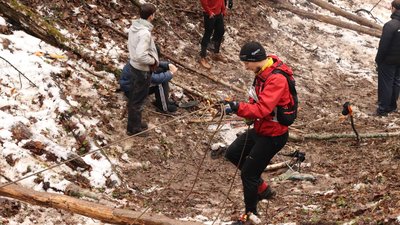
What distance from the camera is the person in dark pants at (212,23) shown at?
9883 mm

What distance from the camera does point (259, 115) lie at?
480 centimetres

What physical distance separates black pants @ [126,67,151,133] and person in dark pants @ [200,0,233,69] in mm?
3218

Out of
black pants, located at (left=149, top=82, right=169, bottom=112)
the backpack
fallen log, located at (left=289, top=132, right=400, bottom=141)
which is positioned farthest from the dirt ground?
the backpack

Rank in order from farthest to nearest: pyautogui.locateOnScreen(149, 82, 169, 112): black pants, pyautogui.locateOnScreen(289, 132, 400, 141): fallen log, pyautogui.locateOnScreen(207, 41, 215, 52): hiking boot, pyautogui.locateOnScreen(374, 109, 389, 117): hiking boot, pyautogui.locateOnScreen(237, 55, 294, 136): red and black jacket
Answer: pyautogui.locateOnScreen(207, 41, 215, 52): hiking boot < pyautogui.locateOnScreen(374, 109, 389, 117): hiking boot < pyautogui.locateOnScreen(289, 132, 400, 141): fallen log < pyautogui.locateOnScreen(149, 82, 169, 112): black pants < pyautogui.locateOnScreen(237, 55, 294, 136): red and black jacket

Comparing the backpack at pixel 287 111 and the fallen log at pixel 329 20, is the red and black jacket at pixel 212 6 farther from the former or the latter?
the backpack at pixel 287 111

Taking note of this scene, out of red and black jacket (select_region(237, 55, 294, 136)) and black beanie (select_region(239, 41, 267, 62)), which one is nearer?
red and black jacket (select_region(237, 55, 294, 136))

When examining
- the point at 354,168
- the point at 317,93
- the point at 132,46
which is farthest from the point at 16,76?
the point at 317,93

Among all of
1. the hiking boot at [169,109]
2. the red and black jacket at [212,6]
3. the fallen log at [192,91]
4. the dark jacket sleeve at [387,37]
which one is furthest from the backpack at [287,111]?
the red and black jacket at [212,6]

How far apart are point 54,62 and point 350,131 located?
18.0 ft

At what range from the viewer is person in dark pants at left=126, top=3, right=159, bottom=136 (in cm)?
686

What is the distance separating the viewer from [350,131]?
859 cm

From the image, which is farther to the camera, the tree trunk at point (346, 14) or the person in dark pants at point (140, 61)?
the tree trunk at point (346, 14)

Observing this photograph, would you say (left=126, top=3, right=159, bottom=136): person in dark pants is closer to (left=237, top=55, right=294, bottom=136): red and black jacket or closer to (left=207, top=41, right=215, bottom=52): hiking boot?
(left=237, top=55, right=294, bottom=136): red and black jacket

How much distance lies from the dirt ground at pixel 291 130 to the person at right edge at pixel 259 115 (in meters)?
0.42
